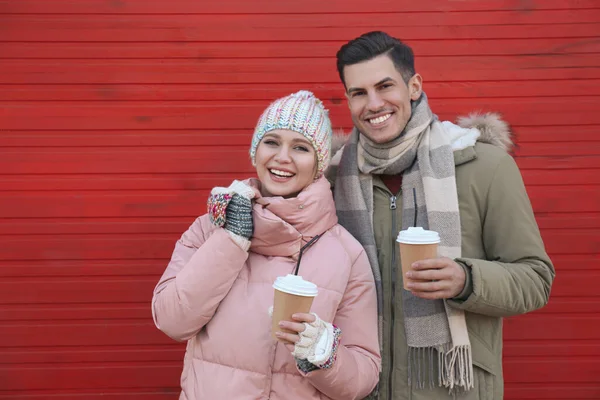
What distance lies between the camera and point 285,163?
253 centimetres

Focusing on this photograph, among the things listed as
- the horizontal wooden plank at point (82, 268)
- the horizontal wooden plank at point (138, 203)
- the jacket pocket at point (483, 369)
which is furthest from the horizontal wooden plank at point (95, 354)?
the jacket pocket at point (483, 369)

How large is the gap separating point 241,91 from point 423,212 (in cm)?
212

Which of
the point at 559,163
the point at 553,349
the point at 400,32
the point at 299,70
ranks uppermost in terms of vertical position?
the point at 400,32

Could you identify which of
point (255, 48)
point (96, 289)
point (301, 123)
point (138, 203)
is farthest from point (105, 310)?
point (301, 123)

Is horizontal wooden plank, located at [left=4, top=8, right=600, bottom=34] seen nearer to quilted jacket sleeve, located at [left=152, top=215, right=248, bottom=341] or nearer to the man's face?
the man's face

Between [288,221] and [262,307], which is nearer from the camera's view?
[262,307]

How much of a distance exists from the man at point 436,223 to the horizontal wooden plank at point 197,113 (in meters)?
1.51

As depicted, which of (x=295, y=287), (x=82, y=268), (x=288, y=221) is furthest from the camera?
(x=82, y=268)

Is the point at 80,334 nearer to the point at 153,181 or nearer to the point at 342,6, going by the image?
the point at 153,181

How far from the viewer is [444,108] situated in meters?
4.25

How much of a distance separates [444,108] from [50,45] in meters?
2.92

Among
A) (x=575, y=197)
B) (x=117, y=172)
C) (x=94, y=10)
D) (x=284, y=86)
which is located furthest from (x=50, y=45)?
(x=575, y=197)

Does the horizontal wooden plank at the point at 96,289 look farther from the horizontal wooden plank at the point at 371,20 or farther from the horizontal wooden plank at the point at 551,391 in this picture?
the horizontal wooden plank at the point at 371,20

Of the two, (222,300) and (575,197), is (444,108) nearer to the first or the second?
(575,197)
